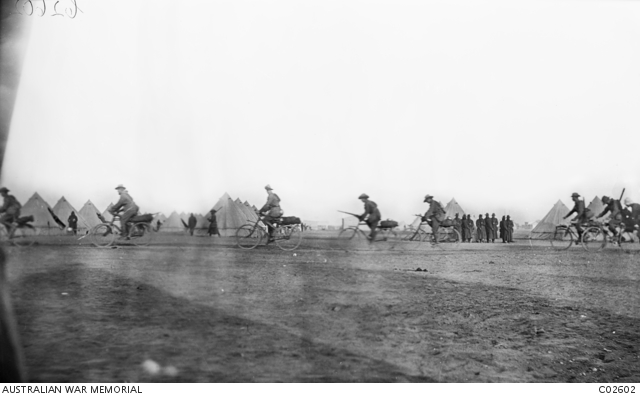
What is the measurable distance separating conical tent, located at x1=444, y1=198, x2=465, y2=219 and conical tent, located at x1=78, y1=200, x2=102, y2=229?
187 cm

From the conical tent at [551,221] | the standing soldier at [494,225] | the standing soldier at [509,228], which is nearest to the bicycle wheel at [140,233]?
the standing soldier at [494,225]

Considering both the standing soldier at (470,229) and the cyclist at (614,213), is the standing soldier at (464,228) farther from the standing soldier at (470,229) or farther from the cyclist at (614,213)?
the cyclist at (614,213)

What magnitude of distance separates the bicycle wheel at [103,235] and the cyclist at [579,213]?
8.64 feet

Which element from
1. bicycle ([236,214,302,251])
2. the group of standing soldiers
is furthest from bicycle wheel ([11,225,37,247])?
the group of standing soldiers

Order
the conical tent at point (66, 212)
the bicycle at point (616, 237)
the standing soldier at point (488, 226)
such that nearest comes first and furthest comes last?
the conical tent at point (66, 212), the standing soldier at point (488, 226), the bicycle at point (616, 237)

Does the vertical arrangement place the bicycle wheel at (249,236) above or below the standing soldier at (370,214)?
below

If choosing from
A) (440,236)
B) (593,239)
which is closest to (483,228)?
(440,236)

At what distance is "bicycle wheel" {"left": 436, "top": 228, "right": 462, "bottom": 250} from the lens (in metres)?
2.87

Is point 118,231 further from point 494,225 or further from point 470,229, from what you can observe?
point 494,225

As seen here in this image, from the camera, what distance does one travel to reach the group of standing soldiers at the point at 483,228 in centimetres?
296

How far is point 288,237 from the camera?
269 cm

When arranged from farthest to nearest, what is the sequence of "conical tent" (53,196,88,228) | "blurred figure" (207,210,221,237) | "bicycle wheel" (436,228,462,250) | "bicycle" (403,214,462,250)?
"bicycle wheel" (436,228,462,250) → "bicycle" (403,214,462,250) → "blurred figure" (207,210,221,237) → "conical tent" (53,196,88,228)

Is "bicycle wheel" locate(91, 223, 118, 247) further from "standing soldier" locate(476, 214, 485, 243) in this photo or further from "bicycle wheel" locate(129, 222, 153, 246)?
"standing soldier" locate(476, 214, 485, 243)

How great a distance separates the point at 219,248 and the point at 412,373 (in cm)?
116
